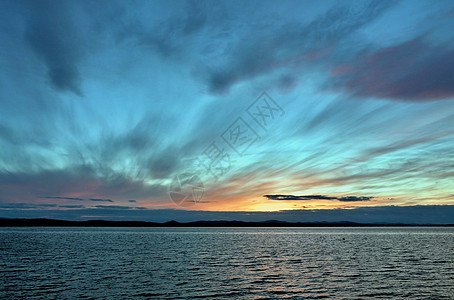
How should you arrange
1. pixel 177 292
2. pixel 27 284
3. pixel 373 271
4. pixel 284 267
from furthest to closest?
pixel 284 267 → pixel 373 271 → pixel 27 284 → pixel 177 292

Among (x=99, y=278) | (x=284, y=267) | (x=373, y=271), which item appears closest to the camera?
(x=99, y=278)

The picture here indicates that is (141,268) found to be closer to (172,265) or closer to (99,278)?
(172,265)

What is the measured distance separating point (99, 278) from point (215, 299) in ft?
67.2

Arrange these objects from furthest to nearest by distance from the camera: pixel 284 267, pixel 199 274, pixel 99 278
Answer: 1. pixel 284 267
2. pixel 199 274
3. pixel 99 278

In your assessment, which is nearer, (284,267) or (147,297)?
(147,297)

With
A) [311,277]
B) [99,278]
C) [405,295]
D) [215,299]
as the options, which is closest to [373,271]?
[311,277]

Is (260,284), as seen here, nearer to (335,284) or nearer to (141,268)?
(335,284)

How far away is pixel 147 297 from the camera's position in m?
33.6

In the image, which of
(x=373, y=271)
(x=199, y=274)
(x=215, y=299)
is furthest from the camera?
(x=373, y=271)

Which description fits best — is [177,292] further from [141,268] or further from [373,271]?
[373,271]

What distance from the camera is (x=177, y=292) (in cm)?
3588

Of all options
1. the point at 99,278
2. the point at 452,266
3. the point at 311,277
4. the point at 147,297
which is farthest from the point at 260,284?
the point at 452,266

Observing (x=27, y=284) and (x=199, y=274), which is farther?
(x=199, y=274)

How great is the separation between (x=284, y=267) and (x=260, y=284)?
1713 cm
